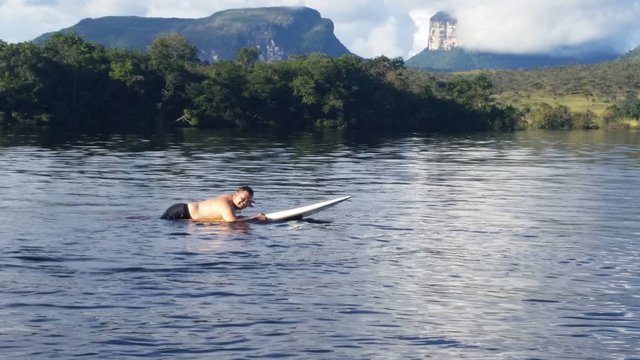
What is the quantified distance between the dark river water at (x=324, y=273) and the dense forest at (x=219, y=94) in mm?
72076

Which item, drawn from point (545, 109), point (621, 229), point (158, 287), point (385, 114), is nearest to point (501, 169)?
point (621, 229)

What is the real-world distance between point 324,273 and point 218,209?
6.83 meters

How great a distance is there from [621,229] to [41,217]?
15.3 meters

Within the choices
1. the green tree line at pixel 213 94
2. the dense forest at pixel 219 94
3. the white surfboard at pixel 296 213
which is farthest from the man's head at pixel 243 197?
the green tree line at pixel 213 94

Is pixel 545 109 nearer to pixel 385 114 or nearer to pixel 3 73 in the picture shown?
pixel 385 114

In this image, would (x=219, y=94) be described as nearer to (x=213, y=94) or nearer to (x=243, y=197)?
(x=213, y=94)

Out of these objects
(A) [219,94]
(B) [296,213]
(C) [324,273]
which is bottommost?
(C) [324,273]

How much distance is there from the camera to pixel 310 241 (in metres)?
23.4

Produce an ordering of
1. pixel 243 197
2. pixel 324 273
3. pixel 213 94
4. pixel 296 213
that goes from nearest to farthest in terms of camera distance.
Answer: pixel 324 273 → pixel 243 197 → pixel 296 213 → pixel 213 94

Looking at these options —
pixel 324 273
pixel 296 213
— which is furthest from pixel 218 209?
pixel 324 273

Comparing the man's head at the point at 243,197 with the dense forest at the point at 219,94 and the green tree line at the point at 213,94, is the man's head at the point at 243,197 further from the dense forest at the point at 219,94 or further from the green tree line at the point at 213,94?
the green tree line at the point at 213,94

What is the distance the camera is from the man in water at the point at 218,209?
977 inches

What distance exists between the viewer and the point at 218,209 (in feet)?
83.5

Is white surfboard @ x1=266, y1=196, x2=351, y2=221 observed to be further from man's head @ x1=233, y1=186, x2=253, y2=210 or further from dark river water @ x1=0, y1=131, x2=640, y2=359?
man's head @ x1=233, y1=186, x2=253, y2=210
